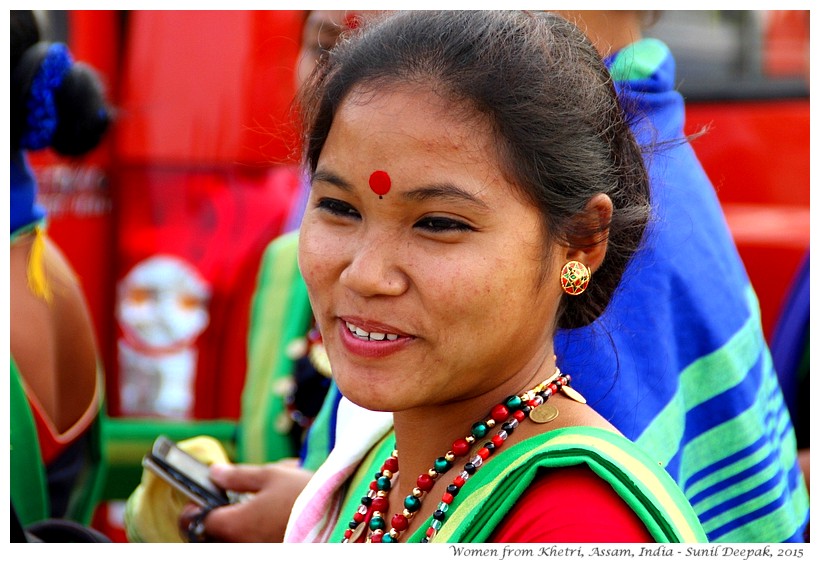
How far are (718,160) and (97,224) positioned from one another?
84.4 inches

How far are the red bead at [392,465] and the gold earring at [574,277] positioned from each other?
1.21 ft

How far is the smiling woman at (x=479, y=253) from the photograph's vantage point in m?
1.19

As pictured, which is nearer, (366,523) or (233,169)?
(366,523)

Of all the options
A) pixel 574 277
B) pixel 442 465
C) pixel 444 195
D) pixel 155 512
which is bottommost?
pixel 155 512

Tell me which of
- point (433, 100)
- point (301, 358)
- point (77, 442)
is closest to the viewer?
point (433, 100)

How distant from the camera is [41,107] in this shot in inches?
82.0

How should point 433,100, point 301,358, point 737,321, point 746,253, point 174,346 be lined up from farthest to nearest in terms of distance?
1. point 174,346
2. point 746,253
3. point 301,358
4. point 737,321
5. point 433,100

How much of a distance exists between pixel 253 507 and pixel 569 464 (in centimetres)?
81

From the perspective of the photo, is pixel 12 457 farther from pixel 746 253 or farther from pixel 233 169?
pixel 746 253

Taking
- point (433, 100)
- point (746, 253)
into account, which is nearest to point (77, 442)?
point (433, 100)

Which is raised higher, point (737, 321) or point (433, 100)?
point (433, 100)

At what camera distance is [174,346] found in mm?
3572

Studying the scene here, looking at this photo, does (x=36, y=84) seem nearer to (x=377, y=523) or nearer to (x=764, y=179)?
(x=377, y=523)

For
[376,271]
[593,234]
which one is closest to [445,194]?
[376,271]
